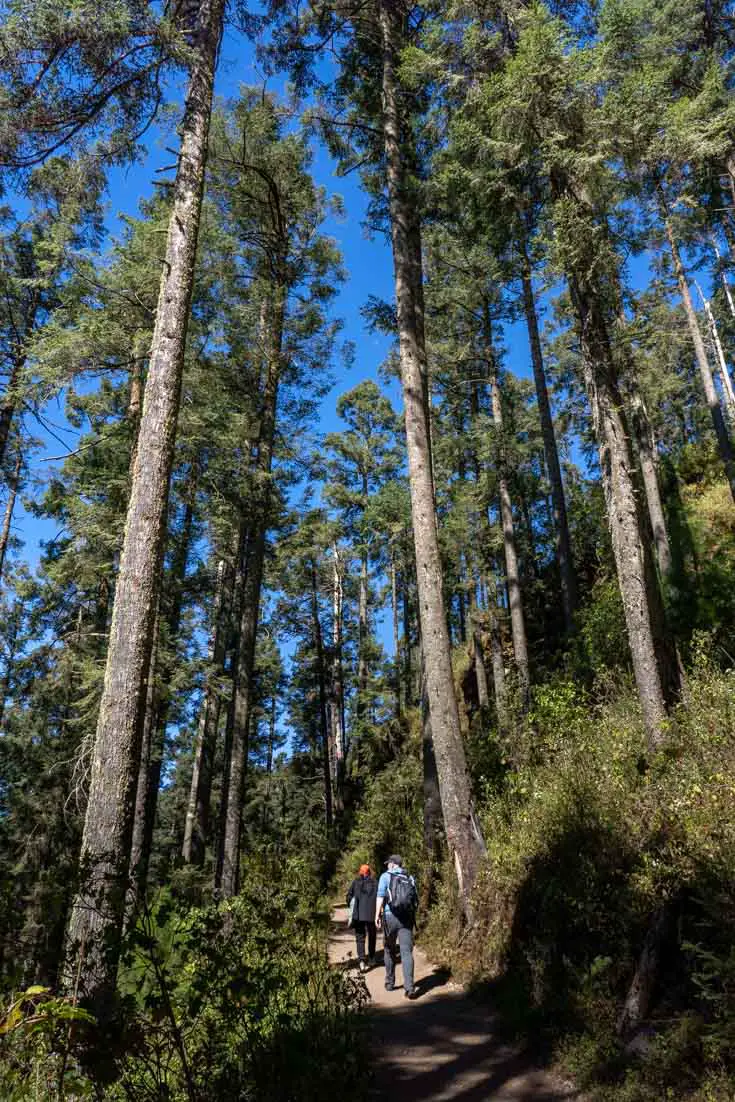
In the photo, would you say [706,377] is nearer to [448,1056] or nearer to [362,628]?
[362,628]

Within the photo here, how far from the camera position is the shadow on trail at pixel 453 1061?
14.0 feet

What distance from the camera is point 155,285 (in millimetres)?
11008

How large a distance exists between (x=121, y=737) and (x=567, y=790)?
15.7ft

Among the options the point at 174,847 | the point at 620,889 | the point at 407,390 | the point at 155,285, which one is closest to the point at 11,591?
the point at 174,847

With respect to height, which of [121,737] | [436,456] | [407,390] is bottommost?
[121,737]

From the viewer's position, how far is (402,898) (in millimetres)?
7035

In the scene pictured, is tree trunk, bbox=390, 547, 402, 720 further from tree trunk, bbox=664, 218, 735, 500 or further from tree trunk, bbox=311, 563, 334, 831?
tree trunk, bbox=664, 218, 735, 500

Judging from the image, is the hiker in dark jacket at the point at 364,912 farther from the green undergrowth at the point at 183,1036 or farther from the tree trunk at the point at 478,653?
the tree trunk at the point at 478,653

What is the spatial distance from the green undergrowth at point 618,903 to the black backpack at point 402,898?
71cm

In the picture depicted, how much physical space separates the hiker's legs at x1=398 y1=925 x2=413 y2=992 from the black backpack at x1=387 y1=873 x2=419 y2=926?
0.35 ft

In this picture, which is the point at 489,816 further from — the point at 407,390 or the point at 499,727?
the point at 407,390

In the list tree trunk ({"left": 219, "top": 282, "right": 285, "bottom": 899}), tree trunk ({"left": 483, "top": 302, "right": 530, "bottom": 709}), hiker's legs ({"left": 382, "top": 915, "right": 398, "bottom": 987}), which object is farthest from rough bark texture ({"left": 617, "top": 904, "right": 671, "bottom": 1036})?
tree trunk ({"left": 483, "top": 302, "right": 530, "bottom": 709})

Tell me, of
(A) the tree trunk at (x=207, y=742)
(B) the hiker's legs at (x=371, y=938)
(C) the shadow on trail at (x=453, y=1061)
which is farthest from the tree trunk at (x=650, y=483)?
(C) the shadow on trail at (x=453, y=1061)

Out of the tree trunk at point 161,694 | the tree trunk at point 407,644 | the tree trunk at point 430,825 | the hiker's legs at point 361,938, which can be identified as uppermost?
the tree trunk at point 407,644
